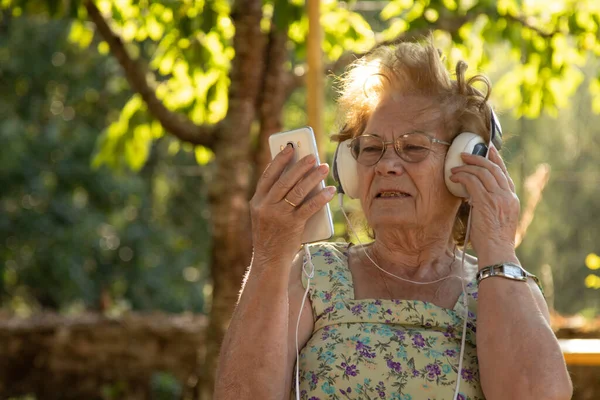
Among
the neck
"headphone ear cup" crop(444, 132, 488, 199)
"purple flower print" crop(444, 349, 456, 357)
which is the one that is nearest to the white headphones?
"headphone ear cup" crop(444, 132, 488, 199)

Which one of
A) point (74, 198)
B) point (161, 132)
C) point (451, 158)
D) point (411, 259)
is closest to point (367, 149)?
point (451, 158)

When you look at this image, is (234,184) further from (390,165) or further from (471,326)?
(471,326)

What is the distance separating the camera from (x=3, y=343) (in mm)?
7906

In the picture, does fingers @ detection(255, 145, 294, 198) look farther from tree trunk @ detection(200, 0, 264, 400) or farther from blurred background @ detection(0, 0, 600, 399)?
tree trunk @ detection(200, 0, 264, 400)

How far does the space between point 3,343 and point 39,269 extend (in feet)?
27.3

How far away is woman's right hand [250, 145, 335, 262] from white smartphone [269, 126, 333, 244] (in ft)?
0.08

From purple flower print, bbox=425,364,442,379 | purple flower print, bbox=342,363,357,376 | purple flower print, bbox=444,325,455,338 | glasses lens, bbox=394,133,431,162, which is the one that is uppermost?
glasses lens, bbox=394,133,431,162

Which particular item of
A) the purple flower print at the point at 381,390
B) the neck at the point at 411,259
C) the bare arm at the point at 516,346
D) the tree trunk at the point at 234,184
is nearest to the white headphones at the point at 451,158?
the neck at the point at 411,259

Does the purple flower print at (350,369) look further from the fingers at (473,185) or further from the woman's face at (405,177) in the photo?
the fingers at (473,185)

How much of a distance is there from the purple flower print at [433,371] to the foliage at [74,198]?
13052mm

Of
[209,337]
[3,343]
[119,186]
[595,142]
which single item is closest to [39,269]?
[119,186]

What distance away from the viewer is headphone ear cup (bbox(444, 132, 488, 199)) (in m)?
2.31

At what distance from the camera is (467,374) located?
2223 millimetres

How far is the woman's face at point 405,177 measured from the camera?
7.70 ft
